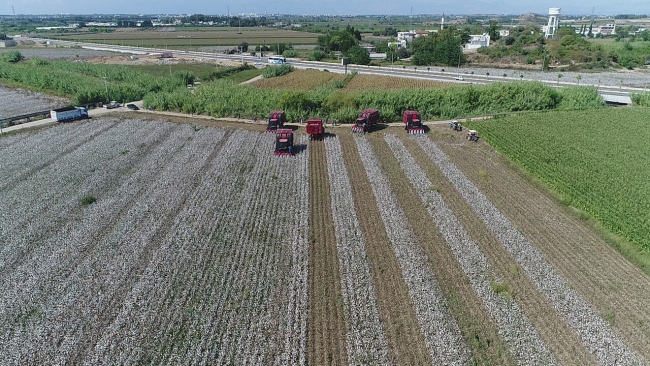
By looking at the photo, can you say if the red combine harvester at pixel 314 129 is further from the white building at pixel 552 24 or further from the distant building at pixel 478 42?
the white building at pixel 552 24

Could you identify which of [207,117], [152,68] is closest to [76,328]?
[207,117]

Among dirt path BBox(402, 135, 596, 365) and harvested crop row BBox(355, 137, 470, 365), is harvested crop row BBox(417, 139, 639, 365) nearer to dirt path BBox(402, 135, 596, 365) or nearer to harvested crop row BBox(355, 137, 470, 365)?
dirt path BBox(402, 135, 596, 365)

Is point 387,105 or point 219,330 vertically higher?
point 387,105

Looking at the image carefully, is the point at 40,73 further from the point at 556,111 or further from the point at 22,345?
the point at 556,111

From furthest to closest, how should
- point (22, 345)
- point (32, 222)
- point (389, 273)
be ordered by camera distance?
point (32, 222) < point (389, 273) < point (22, 345)

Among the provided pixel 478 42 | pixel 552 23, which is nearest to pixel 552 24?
pixel 552 23

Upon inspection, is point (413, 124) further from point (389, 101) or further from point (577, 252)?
point (577, 252)

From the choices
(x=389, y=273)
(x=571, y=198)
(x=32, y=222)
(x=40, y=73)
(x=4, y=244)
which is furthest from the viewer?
(x=40, y=73)
